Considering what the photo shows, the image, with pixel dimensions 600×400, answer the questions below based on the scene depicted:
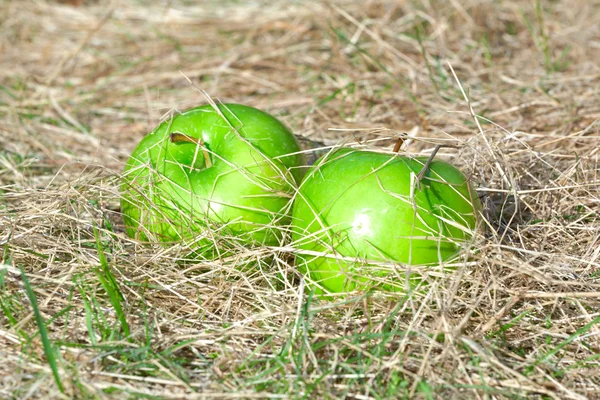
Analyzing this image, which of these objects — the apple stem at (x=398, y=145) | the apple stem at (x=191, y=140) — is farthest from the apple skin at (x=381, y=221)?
the apple stem at (x=191, y=140)

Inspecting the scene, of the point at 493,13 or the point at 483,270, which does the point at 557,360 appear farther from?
the point at 493,13

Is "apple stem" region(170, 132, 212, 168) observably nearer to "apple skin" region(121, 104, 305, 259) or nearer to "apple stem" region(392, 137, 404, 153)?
"apple skin" region(121, 104, 305, 259)

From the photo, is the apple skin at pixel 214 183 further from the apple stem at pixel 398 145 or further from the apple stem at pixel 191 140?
the apple stem at pixel 398 145

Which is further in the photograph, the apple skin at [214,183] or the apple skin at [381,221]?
the apple skin at [214,183]

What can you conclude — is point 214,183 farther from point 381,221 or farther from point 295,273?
point 381,221

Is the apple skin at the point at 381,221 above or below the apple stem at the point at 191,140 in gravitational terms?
below

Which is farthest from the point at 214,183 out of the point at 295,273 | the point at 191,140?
the point at 295,273

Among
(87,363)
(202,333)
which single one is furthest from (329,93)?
(87,363)

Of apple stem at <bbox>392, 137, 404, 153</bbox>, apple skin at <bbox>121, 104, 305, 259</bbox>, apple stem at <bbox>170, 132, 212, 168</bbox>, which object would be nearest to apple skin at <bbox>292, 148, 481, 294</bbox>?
apple stem at <bbox>392, 137, 404, 153</bbox>
